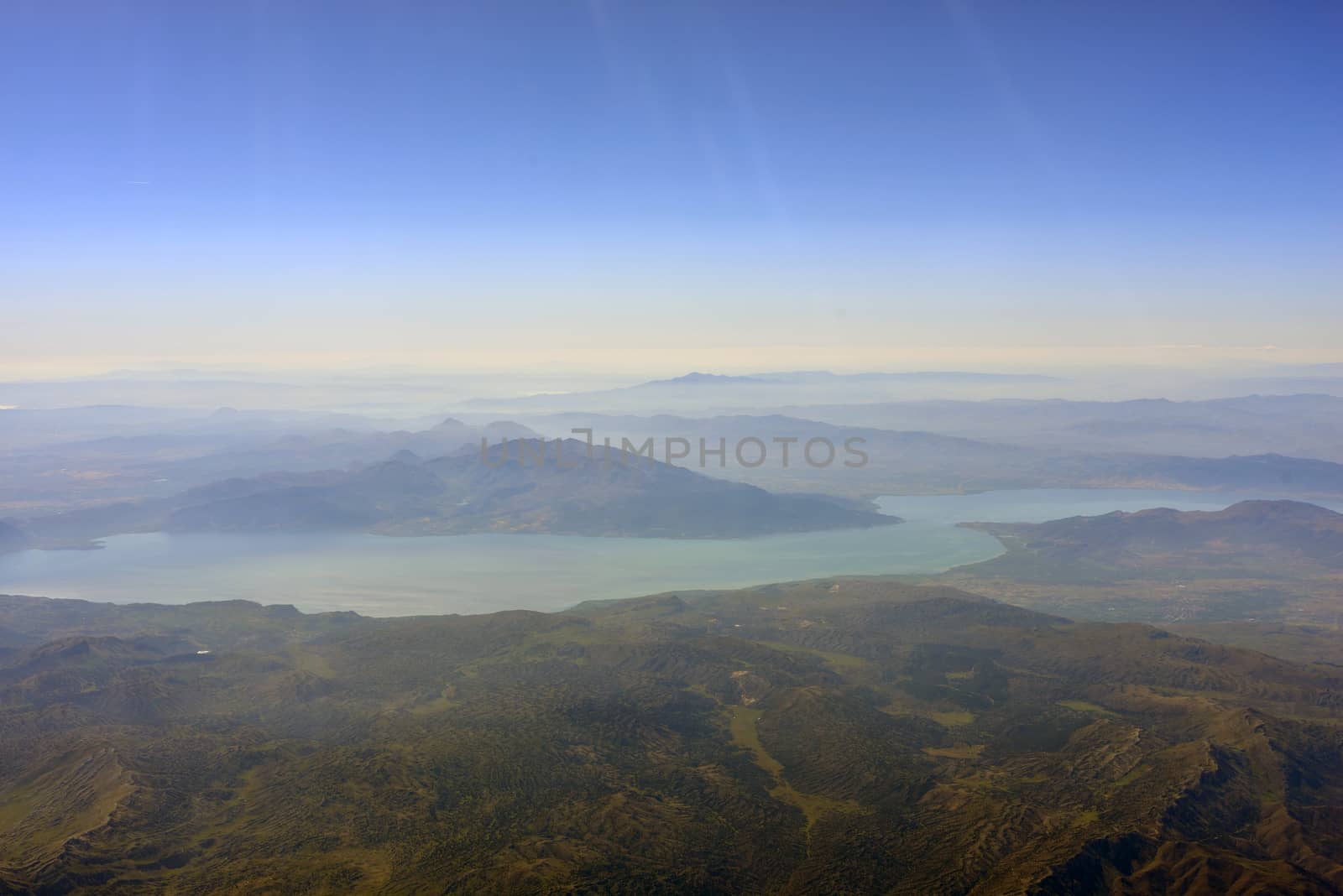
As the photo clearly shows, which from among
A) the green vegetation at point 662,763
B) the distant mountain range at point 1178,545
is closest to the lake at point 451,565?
the distant mountain range at point 1178,545

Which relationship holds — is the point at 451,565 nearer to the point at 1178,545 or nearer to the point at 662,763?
the point at 662,763

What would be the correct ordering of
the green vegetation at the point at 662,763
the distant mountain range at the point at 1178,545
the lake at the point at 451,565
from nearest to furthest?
the green vegetation at the point at 662,763 < the lake at the point at 451,565 < the distant mountain range at the point at 1178,545

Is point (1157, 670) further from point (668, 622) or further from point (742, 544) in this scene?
point (742, 544)

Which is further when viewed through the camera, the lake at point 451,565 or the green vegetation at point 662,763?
the lake at point 451,565

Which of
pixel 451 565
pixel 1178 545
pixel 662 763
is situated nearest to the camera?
pixel 662 763

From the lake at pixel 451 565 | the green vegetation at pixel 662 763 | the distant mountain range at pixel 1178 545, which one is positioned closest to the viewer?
the green vegetation at pixel 662 763

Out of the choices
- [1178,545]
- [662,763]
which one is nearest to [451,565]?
[662,763]

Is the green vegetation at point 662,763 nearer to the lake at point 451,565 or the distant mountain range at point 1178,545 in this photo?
→ the lake at point 451,565

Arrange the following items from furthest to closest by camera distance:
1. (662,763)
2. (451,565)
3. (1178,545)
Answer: (1178,545)
(451,565)
(662,763)
